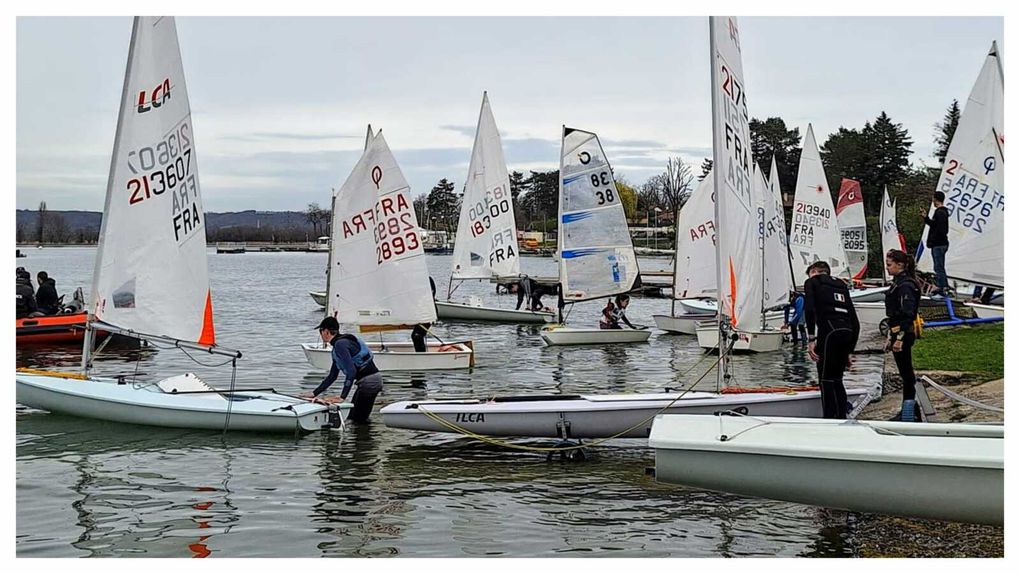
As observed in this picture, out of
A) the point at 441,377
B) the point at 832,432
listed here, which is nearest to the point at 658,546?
the point at 832,432

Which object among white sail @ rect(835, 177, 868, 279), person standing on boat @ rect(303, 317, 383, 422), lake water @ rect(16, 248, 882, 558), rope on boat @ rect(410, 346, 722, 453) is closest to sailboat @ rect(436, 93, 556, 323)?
white sail @ rect(835, 177, 868, 279)

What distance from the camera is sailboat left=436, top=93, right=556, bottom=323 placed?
2841 centimetres

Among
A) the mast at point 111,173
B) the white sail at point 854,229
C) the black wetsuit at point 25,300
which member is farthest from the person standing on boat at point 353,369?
the white sail at point 854,229

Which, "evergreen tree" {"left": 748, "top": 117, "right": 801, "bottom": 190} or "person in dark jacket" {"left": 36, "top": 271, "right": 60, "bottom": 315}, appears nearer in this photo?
"person in dark jacket" {"left": 36, "top": 271, "right": 60, "bottom": 315}

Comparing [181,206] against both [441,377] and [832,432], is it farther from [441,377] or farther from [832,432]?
[832,432]

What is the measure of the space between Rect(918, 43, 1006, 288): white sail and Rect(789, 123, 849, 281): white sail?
1330cm

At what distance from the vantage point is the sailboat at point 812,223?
2947 cm

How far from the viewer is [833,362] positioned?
30.9 feet

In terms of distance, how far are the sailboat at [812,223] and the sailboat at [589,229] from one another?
7427 millimetres

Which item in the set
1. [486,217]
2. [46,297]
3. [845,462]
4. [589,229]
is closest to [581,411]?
[845,462]

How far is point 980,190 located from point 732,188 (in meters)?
6.94

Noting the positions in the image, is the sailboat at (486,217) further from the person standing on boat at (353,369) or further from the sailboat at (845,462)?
the sailboat at (845,462)

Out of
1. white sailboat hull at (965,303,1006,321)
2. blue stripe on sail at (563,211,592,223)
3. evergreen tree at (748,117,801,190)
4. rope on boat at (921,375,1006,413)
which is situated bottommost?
rope on boat at (921,375,1006,413)

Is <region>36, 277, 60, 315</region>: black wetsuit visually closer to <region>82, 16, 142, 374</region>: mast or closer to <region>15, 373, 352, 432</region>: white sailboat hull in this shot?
<region>15, 373, 352, 432</region>: white sailboat hull
